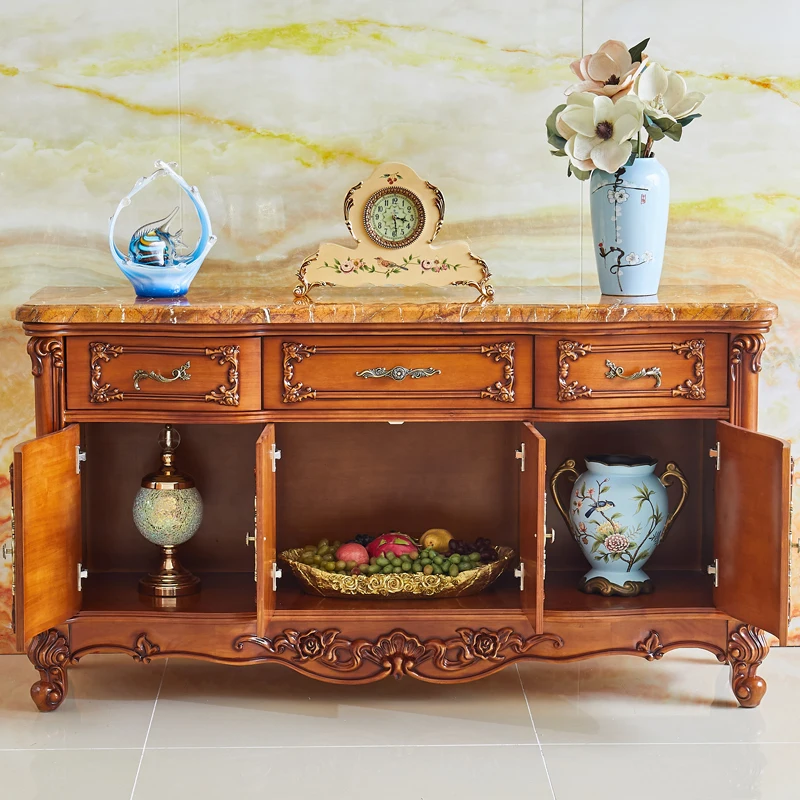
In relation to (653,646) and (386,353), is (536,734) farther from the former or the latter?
(386,353)

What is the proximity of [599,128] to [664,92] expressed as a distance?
0.54 ft

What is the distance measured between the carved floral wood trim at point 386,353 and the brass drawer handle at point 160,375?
0.20 meters

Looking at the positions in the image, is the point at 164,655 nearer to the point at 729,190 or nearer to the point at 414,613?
the point at 414,613

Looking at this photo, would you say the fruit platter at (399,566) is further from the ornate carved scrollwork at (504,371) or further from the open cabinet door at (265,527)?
the ornate carved scrollwork at (504,371)

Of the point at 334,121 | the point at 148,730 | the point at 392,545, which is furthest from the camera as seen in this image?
the point at 334,121

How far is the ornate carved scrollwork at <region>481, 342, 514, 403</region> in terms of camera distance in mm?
2188

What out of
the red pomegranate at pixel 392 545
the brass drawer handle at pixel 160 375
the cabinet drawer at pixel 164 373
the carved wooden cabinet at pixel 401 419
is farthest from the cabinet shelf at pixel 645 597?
the brass drawer handle at pixel 160 375

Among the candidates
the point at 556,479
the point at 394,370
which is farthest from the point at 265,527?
the point at 556,479

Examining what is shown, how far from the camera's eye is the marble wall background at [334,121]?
2.59 m

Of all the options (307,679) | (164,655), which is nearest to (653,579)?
(307,679)

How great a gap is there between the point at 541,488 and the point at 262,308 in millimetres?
676

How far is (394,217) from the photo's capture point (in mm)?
2365

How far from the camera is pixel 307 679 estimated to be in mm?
2551

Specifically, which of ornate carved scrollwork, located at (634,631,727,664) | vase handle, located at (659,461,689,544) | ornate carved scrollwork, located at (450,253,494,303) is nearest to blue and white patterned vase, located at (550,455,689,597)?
vase handle, located at (659,461,689,544)
